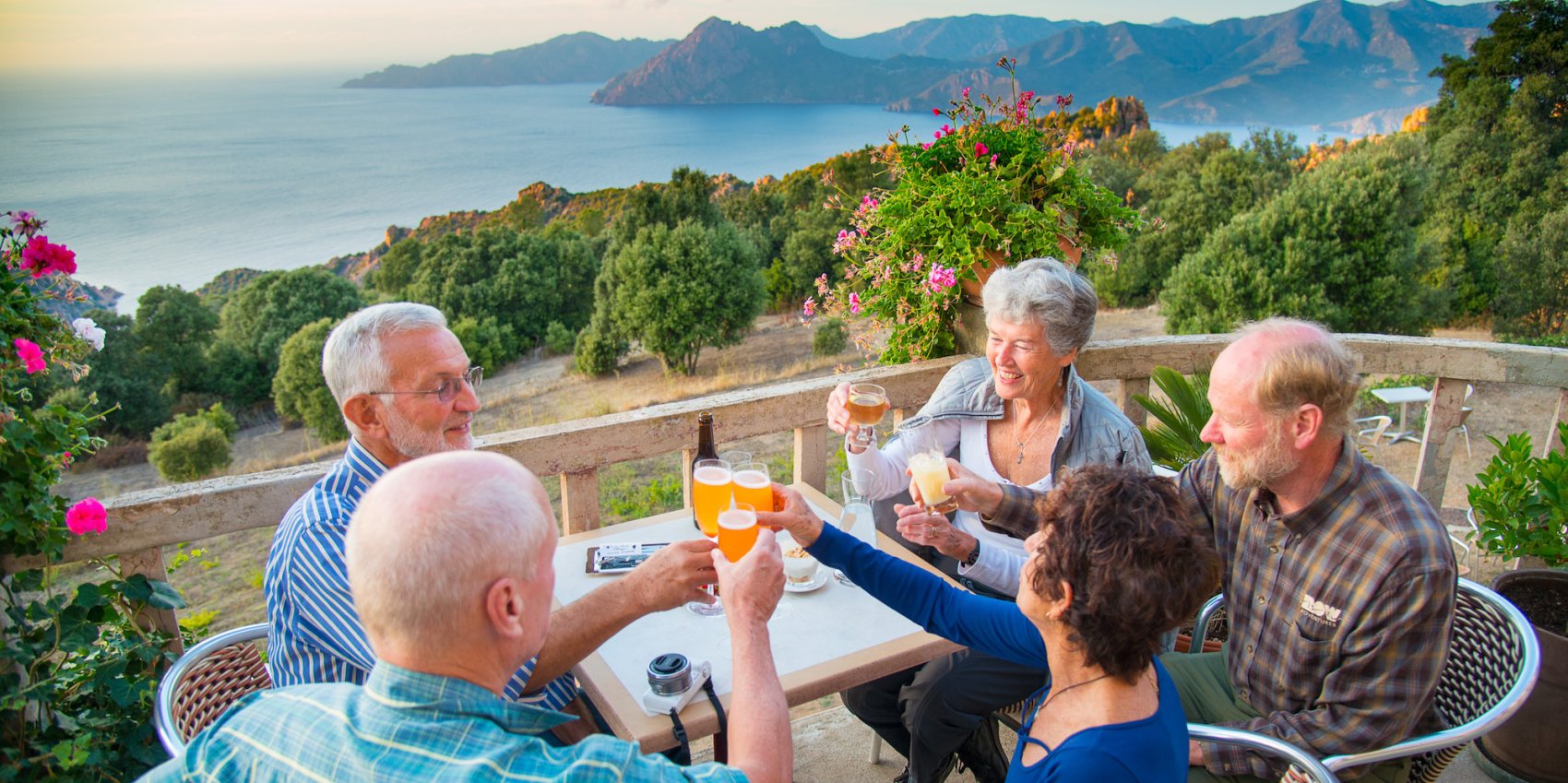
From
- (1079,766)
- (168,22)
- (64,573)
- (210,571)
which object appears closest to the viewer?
(1079,766)

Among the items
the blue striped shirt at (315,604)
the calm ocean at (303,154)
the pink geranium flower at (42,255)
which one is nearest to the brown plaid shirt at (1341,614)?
the blue striped shirt at (315,604)

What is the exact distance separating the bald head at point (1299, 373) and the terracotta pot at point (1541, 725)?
4.97 feet

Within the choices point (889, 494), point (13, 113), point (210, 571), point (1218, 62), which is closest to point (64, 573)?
point (210, 571)

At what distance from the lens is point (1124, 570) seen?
1600mm

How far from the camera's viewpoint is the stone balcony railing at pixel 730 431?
2371mm

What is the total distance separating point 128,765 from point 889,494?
7.70ft

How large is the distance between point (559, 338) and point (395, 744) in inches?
1405

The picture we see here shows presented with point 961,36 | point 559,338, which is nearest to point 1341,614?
point 559,338

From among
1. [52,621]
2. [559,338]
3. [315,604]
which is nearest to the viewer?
[315,604]

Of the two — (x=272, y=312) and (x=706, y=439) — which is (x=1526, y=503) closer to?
(x=706, y=439)

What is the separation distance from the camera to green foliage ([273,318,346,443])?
26.2m

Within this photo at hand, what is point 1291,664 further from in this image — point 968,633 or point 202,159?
point 202,159

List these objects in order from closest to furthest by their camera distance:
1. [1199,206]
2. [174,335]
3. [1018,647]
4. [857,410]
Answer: [1018,647], [857,410], [1199,206], [174,335]

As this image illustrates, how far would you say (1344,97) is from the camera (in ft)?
221
